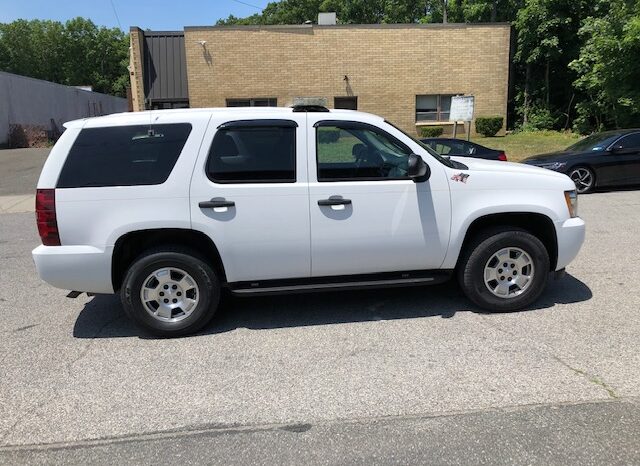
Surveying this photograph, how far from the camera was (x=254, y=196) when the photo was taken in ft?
14.7

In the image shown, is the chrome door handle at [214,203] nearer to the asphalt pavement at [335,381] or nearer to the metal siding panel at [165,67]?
the asphalt pavement at [335,381]

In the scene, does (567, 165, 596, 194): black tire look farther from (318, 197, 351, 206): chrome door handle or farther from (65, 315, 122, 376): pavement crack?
(65, 315, 122, 376): pavement crack

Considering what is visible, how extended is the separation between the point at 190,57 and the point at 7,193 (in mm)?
12676

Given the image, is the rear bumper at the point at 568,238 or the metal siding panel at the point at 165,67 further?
the metal siding panel at the point at 165,67

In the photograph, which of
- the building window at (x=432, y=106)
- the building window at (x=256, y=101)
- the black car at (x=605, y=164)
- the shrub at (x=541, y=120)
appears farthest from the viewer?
the shrub at (x=541, y=120)

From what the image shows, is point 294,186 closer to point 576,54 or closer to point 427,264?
point 427,264

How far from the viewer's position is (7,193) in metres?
15.0

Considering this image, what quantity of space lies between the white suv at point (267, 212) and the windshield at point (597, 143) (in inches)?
328

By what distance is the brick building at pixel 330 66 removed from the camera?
83.2 feet

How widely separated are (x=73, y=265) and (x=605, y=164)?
442 inches

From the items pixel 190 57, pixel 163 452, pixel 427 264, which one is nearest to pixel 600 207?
pixel 427 264

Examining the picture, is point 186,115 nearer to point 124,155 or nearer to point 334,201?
point 124,155

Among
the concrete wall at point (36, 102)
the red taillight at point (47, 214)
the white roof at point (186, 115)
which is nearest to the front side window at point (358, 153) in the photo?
the white roof at point (186, 115)

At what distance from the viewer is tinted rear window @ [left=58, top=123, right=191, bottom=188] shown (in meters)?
4.40
